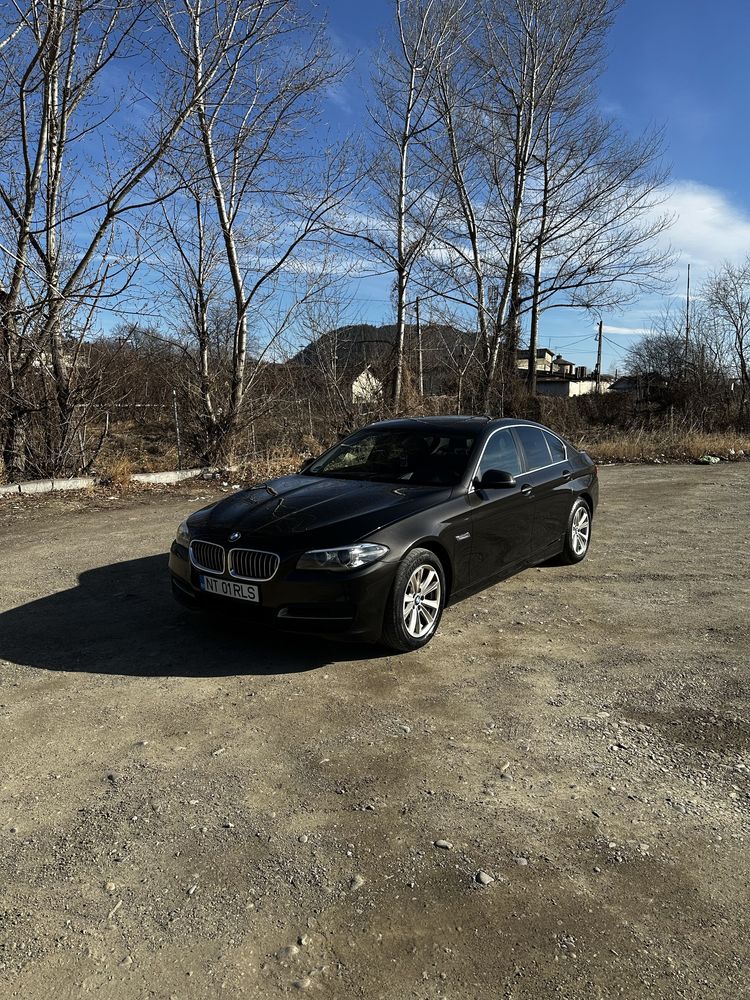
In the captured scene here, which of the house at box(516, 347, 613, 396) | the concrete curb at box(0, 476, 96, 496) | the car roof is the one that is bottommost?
the concrete curb at box(0, 476, 96, 496)

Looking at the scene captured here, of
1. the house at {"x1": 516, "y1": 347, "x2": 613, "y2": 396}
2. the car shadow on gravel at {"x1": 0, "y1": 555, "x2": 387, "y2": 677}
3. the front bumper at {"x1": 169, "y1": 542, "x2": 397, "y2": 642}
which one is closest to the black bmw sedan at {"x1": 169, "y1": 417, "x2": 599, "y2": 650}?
the front bumper at {"x1": 169, "y1": 542, "x2": 397, "y2": 642}

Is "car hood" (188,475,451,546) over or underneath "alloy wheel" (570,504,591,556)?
over

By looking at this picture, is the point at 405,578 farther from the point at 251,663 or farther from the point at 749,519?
the point at 749,519

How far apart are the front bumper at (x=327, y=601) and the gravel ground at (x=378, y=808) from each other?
30 centimetres

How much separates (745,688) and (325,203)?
12.8 meters

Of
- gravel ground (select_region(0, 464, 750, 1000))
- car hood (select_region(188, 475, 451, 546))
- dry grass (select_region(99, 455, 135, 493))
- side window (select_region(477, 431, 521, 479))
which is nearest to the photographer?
gravel ground (select_region(0, 464, 750, 1000))

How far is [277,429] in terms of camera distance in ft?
48.0

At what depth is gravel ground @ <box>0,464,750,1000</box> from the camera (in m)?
2.06

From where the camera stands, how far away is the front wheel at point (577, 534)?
6430 millimetres

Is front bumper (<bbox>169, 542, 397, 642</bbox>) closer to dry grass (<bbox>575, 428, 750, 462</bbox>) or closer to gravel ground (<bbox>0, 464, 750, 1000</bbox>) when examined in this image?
gravel ground (<bbox>0, 464, 750, 1000</bbox>)

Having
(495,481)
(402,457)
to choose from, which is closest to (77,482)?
(402,457)

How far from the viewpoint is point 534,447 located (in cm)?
618

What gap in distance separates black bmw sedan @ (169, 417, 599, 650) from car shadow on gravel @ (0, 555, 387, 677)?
300mm

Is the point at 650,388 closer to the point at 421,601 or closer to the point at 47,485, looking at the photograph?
the point at 47,485
